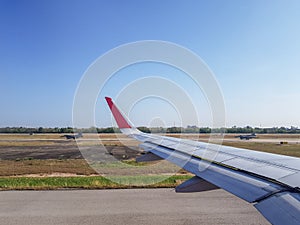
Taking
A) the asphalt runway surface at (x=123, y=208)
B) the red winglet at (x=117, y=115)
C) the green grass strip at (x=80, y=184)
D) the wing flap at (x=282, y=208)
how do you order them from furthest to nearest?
the red winglet at (x=117, y=115) → the green grass strip at (x=80, y=184) → the asphalt runway surface at (x=123, y=208) → the wing flap at (x=282, y=208)

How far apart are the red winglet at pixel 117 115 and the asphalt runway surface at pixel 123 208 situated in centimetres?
381

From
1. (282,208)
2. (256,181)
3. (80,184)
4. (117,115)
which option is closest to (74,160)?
(117,115)

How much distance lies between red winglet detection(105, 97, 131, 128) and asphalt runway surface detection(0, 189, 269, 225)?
3813 mm

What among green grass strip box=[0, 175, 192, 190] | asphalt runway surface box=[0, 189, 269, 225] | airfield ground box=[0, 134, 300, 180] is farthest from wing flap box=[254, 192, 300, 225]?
airfield ground box=[0, 134, 300, 180]

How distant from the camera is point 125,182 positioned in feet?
29.8

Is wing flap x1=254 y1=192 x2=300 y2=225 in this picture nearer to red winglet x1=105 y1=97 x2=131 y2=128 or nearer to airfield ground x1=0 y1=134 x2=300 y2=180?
red winglet x1=105 y1=97 x2=131 y2=128

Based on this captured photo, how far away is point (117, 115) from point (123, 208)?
5310 millimetres

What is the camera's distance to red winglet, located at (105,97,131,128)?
34.9ft

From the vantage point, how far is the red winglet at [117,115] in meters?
10.6

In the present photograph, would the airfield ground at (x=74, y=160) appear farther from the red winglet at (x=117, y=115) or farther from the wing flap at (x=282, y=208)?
the wing flap at (x=282, y=208)

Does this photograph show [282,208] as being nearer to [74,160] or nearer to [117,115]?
[117,115]

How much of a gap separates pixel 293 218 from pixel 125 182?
7809 millimetres

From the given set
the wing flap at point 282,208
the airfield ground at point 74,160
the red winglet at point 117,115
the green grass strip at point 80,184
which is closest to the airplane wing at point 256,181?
the wing flap at point 282,208

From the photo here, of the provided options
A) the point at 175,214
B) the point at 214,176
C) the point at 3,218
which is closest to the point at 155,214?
the point at 175,214
